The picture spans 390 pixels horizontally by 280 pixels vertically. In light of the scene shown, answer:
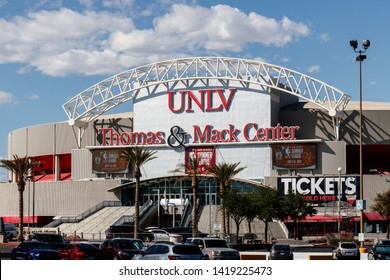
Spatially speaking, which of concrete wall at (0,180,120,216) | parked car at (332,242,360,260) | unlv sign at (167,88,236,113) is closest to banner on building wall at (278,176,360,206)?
unlv sign at (167,88,236,113)

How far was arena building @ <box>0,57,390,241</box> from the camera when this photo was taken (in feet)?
362

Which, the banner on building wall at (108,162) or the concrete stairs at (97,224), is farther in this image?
the banner on building wall at (108,162)

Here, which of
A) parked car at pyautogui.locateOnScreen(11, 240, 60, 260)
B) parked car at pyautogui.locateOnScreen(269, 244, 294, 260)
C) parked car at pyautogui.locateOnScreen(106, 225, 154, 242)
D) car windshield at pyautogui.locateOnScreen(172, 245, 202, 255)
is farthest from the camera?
parked car at pyautogui.locateOnScreen(106, 225, 154, 242)

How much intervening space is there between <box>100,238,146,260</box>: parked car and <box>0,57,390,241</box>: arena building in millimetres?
55215

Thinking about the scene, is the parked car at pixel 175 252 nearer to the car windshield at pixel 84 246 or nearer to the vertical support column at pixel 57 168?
the car windshield at pixel 84 246

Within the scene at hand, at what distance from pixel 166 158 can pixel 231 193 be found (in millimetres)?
30534

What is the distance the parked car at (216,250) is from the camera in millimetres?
46438

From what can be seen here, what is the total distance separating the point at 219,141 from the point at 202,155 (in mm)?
3335

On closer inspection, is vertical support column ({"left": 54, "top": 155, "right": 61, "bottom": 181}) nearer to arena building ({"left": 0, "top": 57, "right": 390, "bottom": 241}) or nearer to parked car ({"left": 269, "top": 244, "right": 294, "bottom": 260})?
arena building ({"left": 0, "top": 57, "right": 390, "bottom": 241})

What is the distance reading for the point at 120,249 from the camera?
50.7 m

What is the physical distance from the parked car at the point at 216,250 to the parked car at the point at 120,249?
388 cm

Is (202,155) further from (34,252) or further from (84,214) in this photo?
(34,252)

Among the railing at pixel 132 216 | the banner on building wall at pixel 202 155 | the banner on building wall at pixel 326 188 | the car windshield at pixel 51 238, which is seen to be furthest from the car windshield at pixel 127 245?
the banner on building wall at pixel 202 155
